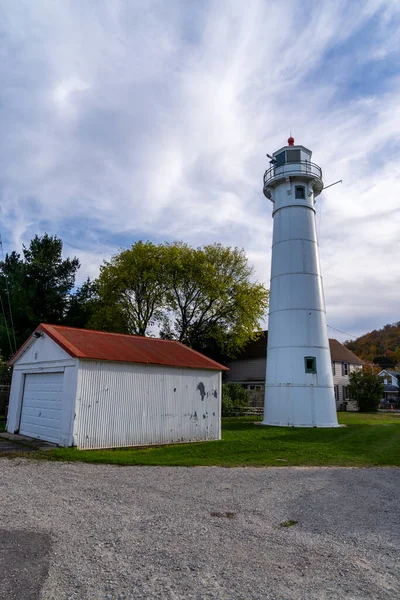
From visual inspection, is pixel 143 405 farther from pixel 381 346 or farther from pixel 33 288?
pixel 381 346

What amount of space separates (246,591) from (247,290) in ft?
95.2

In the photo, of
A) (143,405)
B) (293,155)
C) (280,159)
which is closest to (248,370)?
(280,159)

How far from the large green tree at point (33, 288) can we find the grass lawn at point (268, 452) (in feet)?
62.2

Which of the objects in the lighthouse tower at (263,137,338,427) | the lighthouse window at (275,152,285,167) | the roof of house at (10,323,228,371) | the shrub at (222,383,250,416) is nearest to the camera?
the roof of house at (10,323,228,371)

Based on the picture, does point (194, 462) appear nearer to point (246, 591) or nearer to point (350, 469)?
point (350, 469)

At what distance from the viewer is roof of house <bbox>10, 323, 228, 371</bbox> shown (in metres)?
13.4

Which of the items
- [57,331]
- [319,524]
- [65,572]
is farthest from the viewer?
[57,331]

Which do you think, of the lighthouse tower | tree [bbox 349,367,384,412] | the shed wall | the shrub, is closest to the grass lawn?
the shed wall

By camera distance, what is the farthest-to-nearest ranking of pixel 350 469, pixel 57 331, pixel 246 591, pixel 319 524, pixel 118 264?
1. pixel 118 264
2. pixel 57 331
3. pixel 350 469
4. pixel 319 524
5. pixel 246 591

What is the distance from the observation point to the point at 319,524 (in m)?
6.10

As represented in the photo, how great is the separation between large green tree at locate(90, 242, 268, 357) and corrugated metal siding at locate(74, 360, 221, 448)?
15.1 m

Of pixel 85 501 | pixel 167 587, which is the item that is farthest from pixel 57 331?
pixel 167 587

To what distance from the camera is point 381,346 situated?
273 ft

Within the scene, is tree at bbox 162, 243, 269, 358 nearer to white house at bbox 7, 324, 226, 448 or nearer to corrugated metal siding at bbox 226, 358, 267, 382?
corrugated metal siding at bbox 226, 358, 267, 382
